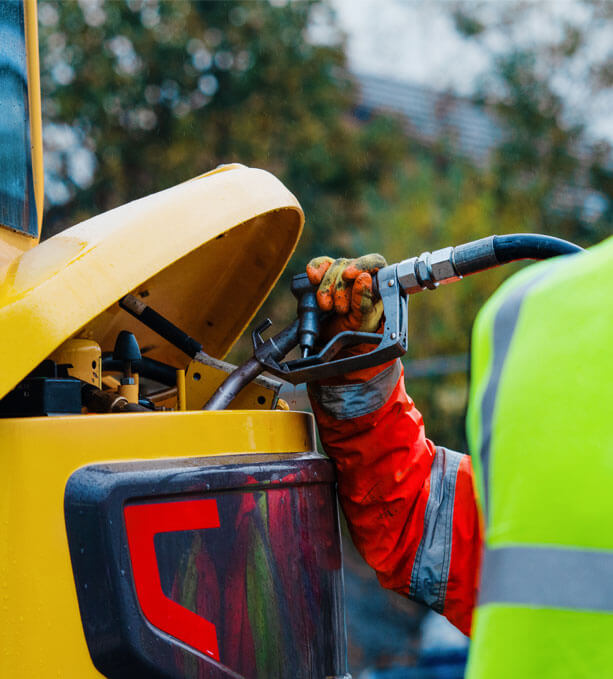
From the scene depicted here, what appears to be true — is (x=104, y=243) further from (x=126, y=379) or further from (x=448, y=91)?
(x=448, y=91)

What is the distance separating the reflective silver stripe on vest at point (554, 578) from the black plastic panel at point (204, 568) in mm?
761

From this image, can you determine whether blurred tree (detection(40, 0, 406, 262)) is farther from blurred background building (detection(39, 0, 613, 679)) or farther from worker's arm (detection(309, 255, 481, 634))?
worker's arm (detection(309, 255, 481, 634))

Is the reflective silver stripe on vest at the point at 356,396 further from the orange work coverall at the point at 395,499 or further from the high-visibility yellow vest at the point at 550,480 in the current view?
the high-visibility yellow vest at the point at 550,480

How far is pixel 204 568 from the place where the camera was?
156 cm

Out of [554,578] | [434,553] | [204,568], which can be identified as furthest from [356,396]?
[554,578]

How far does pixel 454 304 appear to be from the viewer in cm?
788

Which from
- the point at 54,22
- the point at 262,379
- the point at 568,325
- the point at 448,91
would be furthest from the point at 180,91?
the point at 568,325

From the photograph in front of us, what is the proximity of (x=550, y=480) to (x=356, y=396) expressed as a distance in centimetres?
124

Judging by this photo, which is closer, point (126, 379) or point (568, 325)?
point (568, 325)

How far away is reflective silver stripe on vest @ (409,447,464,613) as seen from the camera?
83.4 inches

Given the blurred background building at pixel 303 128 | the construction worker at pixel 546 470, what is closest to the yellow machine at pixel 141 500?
the construction worker at pixel 546 470

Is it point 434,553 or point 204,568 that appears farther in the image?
point 434,553

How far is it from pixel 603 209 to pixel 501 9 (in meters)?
3.75

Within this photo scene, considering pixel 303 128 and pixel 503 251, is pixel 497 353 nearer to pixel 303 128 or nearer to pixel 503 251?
pixel 503 251
